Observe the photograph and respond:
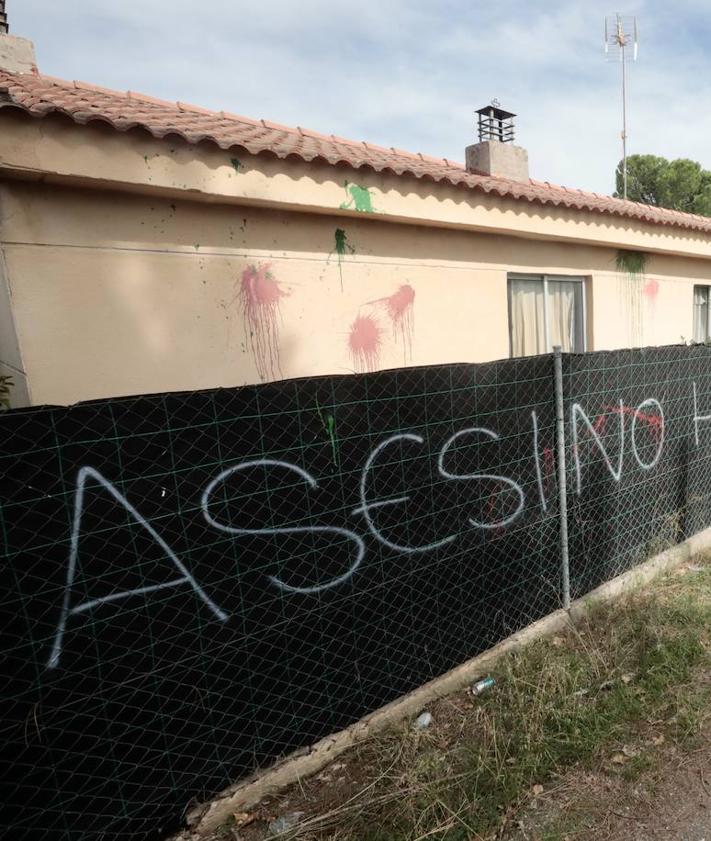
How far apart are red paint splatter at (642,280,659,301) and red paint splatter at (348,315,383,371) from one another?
4604 millimetres

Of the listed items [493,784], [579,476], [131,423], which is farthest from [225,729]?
[579,476]

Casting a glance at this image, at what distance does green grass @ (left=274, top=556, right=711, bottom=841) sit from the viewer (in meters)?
2.00

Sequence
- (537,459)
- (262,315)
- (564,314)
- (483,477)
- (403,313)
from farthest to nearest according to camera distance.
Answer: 1. (564,314)
2. (403,313)
3. (262,315)
4. (537,459)
5. (483,477)

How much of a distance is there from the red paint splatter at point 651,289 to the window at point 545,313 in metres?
1.33

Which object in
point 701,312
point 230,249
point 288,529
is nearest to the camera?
point 288,529

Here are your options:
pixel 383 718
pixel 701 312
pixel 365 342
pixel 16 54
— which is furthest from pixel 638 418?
pixel 701 312

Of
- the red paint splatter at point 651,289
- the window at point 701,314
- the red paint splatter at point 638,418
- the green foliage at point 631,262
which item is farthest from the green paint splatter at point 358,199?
the window at point 701,314

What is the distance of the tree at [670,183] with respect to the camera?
23.4 metres

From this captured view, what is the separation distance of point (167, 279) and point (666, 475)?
13.3 ft

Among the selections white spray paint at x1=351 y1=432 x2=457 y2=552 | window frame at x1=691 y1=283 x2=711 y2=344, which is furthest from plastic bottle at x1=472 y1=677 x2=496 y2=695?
window frame at x1=691 y1=283 x2=711 y2=344

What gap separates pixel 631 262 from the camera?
668cm

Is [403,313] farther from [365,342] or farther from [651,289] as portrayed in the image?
[651,289]

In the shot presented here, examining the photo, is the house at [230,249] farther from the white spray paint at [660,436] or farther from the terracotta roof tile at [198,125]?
the white spray paint at [660,436]

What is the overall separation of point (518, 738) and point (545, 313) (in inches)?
185
